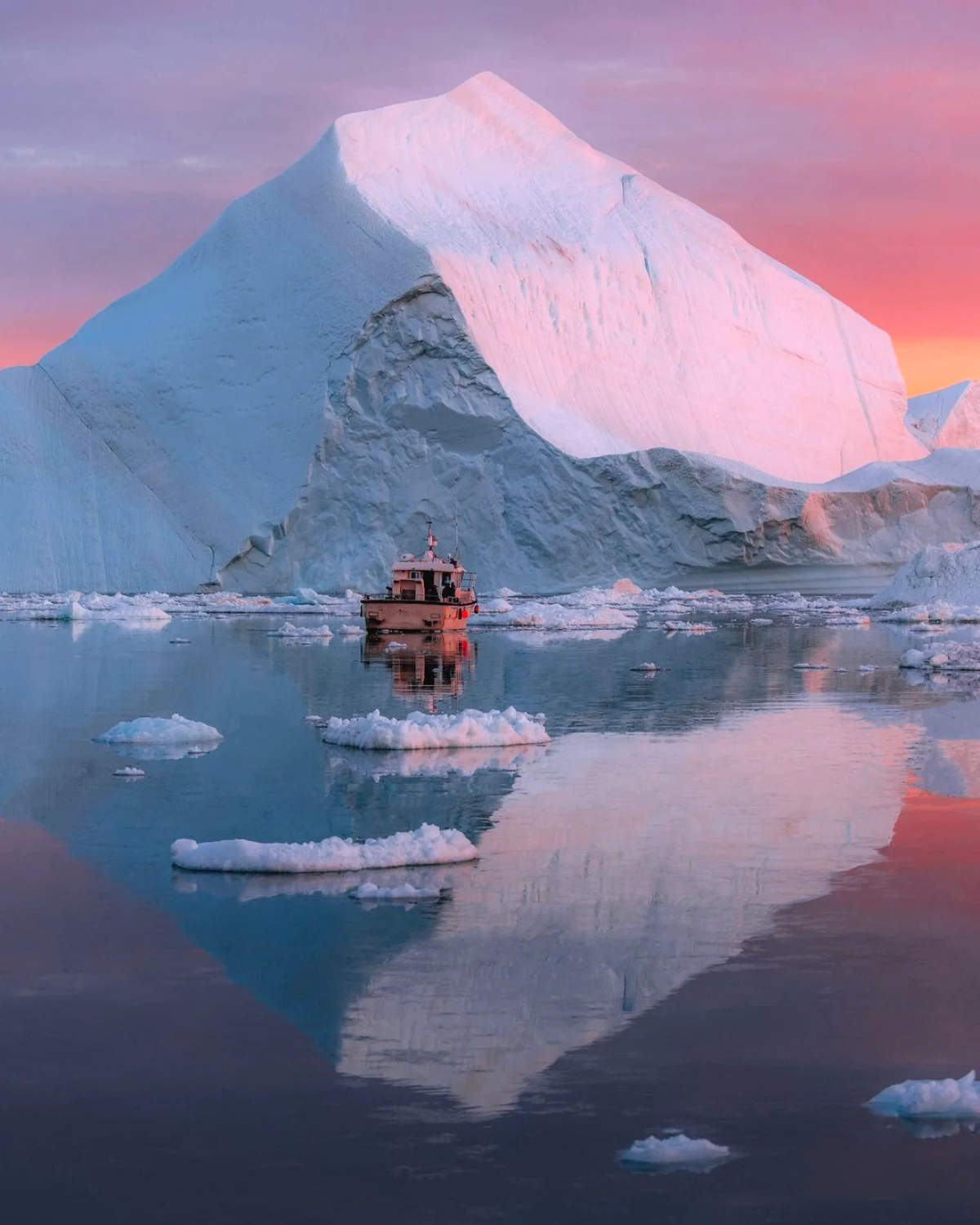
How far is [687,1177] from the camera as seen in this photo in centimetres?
327

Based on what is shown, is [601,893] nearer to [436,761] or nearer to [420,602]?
[436,761]

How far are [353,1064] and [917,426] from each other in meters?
51.5

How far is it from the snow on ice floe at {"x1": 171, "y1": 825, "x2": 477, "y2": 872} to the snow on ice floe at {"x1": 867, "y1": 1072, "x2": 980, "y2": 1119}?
2587mm

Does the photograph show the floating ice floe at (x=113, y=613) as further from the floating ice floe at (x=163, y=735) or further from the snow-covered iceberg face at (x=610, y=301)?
the floating ice floe at (x=163, y=735)

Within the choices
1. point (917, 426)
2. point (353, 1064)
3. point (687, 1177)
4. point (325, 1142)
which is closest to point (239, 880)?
point (353, 1064)

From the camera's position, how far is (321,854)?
19.6 feet

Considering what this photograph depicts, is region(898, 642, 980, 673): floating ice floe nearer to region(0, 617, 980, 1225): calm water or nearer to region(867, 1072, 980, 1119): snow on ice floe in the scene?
region(0, 617, 980, 1225): calm water

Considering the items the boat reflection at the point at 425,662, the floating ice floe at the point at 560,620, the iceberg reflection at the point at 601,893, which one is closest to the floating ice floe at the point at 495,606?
the floating ice floe at the point at 560,620

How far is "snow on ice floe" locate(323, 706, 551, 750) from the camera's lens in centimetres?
915

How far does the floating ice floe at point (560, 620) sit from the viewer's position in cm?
2431

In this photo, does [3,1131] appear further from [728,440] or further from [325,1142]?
[728,440]

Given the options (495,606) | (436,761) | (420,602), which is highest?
(420,602)

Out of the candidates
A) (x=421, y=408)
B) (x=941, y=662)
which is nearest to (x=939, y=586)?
(x=941, y=662)

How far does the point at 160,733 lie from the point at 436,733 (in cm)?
161
